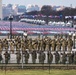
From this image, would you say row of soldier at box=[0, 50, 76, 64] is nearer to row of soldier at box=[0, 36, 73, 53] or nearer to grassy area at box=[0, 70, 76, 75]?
grassy area at box=[0, 70, 76, 75]

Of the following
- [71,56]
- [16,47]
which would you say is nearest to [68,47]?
[16,47]

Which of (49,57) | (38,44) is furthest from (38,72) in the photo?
(38,44)

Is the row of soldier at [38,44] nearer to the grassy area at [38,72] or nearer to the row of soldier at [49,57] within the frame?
the row of soldier at [49,57]

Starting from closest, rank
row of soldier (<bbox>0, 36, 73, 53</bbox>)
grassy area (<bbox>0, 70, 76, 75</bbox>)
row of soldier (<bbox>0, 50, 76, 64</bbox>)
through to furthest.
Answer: grassy area (<bbox>0, 70, 76, 75</bbox>)
row of soldier (<bbox>0, 50, 76, 64</bbox>)
row of soldier (<bbox>0, 36, 73, 53</bbox>)

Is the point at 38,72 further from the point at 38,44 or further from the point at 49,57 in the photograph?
the point at 38,44

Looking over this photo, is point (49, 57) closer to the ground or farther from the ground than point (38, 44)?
farther from the ground

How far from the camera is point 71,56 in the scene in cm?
3116

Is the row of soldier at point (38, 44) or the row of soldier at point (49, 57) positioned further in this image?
the row of soldier at point (38, 44)

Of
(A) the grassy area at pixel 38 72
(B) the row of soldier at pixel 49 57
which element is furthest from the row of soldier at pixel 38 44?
(A) the grassy area at pixel 38 72

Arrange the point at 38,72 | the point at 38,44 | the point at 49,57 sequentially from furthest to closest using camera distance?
the point at 38,44
the point at 49,57
the point at 38,72

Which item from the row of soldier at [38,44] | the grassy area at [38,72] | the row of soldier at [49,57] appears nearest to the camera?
the grassy area at [38,72]

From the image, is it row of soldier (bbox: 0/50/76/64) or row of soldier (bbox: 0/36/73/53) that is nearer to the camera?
row of soldier (bbox: 0/50/76/64)

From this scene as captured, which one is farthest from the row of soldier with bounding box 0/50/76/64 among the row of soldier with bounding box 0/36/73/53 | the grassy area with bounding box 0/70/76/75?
the row of soldier with bounding box 0/36/73/53

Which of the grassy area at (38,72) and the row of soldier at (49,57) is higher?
the row of soldier at (49,57)
